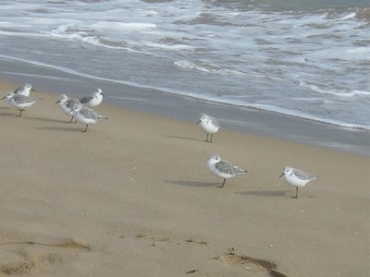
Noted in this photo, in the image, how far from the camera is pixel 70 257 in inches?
247

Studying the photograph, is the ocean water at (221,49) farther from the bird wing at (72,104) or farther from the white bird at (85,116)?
the white bird at (85,116)

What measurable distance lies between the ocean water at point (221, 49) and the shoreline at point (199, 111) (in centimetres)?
28

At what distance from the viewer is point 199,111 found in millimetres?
13492

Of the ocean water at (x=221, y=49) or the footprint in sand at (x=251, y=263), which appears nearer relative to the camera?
the footprint in sand at (x=251, y=263)

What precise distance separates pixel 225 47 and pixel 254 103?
7.02m

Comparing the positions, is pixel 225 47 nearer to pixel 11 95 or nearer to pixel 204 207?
pixel 11 95

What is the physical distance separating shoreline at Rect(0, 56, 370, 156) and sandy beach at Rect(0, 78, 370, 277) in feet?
2.05

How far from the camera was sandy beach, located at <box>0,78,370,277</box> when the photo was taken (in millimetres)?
6438

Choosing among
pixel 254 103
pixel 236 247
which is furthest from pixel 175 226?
pixel 254 103

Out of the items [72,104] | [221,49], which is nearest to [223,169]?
[72,104]

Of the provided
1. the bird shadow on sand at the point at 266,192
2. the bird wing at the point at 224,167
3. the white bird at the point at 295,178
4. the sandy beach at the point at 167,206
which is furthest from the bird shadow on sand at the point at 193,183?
the white bird at the point at 295,178

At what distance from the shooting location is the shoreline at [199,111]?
39.3 feet

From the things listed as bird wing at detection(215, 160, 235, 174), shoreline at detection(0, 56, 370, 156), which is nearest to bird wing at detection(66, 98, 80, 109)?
shoreline at detection(0, 56, 370, 156)

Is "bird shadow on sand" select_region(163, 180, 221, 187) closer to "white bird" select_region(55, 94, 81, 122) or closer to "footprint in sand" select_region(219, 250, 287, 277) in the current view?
"footprint in sand" select_region(219, 250, 287, 277)
